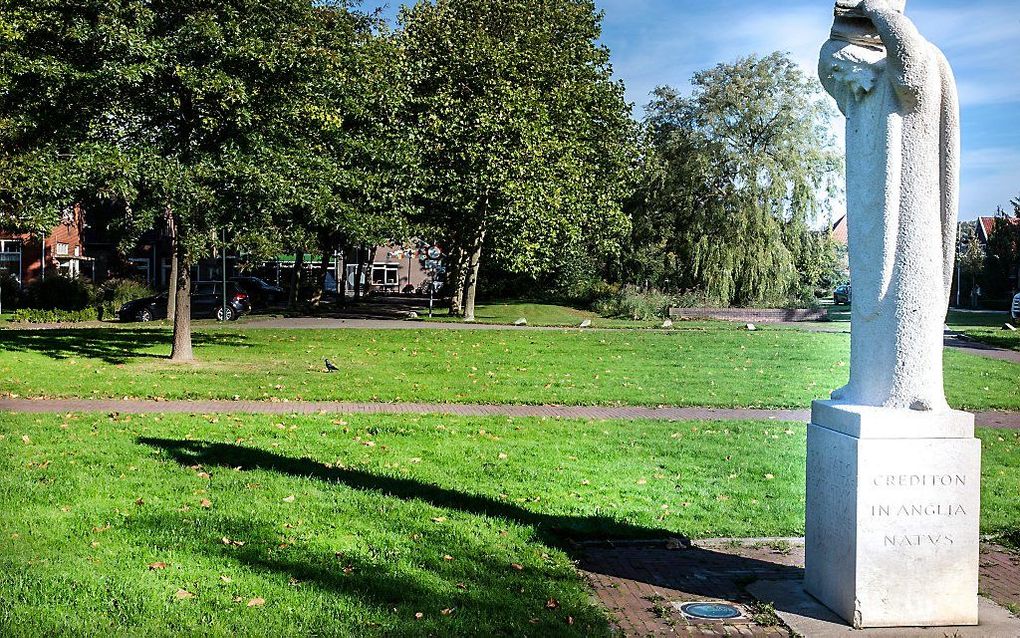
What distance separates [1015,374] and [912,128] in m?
16.8

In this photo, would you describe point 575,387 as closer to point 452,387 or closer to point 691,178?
point 452,387

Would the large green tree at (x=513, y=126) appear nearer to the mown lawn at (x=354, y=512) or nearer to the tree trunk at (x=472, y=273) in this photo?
the tree trunk at (x=472, y=273)

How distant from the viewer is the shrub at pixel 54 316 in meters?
32.2

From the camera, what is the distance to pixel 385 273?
82188 millimetres

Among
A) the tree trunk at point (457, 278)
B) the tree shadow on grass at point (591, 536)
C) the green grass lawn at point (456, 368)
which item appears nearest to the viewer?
the tree shadow on grass at point (591, 536)

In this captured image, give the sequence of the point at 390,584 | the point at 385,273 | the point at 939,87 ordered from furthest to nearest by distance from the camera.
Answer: the point at 385,273
the point at 390,584
the point at 939,87

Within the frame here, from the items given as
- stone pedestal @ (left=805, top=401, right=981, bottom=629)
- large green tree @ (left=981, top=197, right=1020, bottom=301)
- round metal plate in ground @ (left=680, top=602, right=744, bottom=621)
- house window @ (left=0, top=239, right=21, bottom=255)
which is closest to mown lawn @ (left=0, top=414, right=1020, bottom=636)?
round metal plate in ground @ (left=680, top=602, right=744, bottom=621)

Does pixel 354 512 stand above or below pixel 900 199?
below

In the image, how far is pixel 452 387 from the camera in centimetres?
1606

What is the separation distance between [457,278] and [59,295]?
16.7m

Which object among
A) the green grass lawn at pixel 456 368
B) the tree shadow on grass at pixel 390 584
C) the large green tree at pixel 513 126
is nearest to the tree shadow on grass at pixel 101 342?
the green grass lawn at pixel 456 368

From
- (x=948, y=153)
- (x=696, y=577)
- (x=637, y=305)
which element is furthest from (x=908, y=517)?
(x=637, y=305)

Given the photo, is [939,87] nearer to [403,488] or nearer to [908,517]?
[908,517]

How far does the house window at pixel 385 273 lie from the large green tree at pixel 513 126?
45326 millimetres
